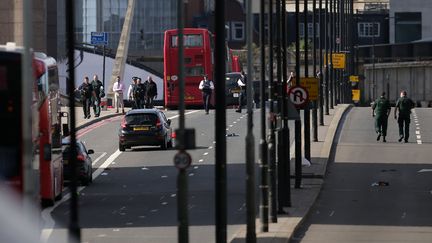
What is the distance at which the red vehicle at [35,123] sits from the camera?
69.6 feet

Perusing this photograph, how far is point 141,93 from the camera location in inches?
2645

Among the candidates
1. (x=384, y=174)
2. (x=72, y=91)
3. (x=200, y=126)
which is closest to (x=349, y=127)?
(x=200, y=126)

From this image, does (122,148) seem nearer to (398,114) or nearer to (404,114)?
(404,114)

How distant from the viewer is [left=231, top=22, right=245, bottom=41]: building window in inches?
5989

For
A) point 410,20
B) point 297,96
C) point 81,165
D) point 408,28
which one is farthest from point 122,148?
point 408,28

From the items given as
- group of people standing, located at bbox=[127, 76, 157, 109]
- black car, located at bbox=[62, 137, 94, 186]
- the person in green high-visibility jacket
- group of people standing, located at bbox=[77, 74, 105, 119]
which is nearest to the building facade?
group of people standing, located at bbox=[127, 76, 157, 109]

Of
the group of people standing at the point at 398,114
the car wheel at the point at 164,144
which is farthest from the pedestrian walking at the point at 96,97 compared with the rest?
the group of people standing at the point at 398,114

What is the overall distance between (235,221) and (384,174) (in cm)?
1320

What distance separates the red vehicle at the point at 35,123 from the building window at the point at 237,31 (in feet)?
383

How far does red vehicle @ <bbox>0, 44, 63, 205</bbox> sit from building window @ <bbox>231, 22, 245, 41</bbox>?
116803mm

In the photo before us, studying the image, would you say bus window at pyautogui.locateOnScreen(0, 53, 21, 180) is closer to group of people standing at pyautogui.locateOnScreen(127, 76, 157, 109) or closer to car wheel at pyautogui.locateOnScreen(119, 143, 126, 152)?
car wheel at pyautogui.locateOnScreen(119, 143, 126, 152)

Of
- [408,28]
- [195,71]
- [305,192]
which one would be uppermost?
[408,28]

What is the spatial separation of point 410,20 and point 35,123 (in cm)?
13014

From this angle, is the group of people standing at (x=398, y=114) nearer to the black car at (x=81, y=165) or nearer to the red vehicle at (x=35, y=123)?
the black car at (x=81, y=165)
